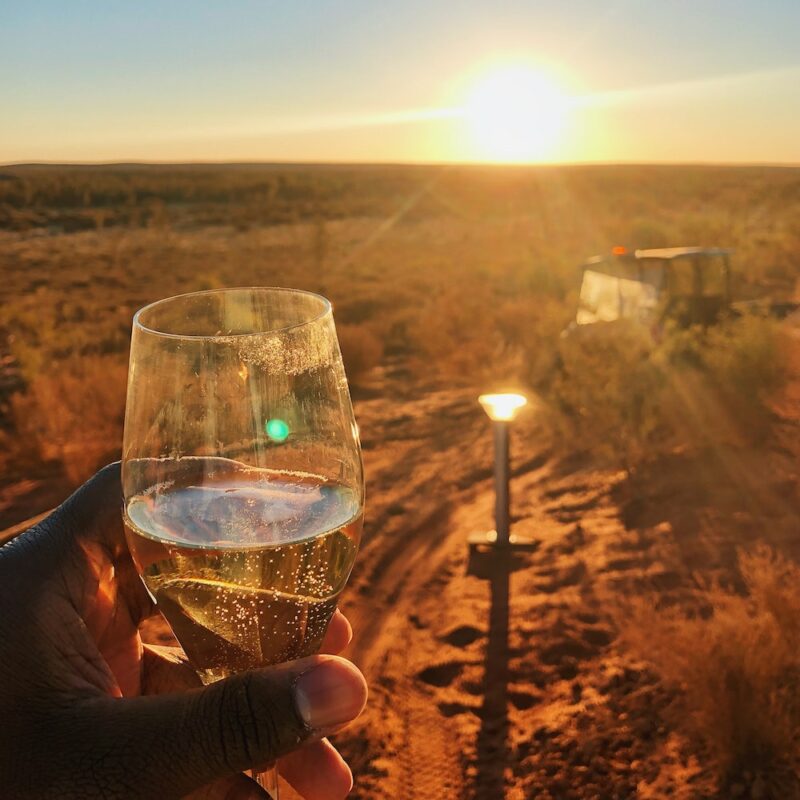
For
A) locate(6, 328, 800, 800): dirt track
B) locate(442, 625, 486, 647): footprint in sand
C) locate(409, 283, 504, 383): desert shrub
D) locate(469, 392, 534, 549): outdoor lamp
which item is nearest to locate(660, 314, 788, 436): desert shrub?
locate(6, 328, 800, 800): dirt track

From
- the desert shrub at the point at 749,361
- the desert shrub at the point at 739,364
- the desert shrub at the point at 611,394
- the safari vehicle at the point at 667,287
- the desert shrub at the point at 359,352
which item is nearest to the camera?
the desert shrub at the point at 611,394

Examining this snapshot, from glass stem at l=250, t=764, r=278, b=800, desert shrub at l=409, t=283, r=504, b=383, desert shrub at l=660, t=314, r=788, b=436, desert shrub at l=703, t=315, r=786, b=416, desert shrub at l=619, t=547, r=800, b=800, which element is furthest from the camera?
desert shrub at l=409, t=283, r=504, b=383

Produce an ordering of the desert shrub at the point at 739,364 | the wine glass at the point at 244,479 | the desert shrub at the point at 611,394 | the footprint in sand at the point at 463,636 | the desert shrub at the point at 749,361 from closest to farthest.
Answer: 1. the wine glass at the point at 244,479
2. the footprint in sand at the point at 463,636
3. the desert shrub at the point at 611,394
4. the desert shrub at the point at 739,364
5. the desert shrub at the point at 749,361

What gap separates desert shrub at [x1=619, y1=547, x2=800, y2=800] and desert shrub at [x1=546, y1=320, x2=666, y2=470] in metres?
2.48

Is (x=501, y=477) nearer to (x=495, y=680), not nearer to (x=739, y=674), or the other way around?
(x=495, y=680)

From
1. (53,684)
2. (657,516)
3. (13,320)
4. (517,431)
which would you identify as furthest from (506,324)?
(53,684)

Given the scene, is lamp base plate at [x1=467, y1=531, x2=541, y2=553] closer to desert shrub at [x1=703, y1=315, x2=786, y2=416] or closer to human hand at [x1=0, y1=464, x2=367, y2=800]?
desert shrub at [x1=703, y1=315, x2=786, y2=416]

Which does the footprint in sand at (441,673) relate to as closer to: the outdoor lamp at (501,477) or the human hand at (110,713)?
the outdoor lamp at (501,477)

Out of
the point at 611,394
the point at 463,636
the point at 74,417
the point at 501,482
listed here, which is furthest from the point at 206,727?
the point at 74,417

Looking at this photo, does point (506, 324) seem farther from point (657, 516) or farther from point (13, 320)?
point (13, 320)

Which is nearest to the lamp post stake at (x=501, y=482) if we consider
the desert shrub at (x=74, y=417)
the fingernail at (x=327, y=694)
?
the desert shrub at (x=74, y=417)

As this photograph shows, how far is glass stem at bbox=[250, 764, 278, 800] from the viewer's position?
45.1 inches

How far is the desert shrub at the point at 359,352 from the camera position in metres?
10.8

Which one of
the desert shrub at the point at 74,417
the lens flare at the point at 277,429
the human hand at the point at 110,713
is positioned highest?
the lens flare at the point at 277,429
